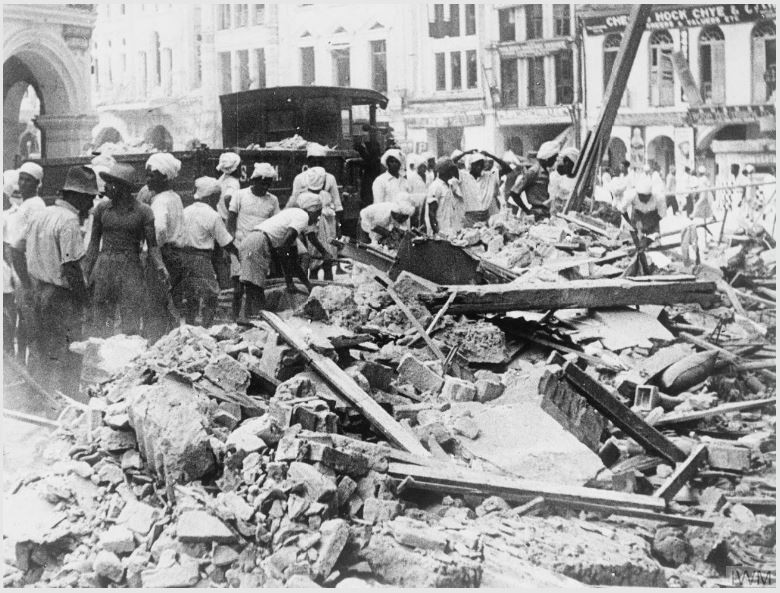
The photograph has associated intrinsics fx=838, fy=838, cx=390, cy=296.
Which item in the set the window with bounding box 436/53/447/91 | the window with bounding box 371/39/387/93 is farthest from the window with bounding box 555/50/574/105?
the window with bounding box 371/39/387/93

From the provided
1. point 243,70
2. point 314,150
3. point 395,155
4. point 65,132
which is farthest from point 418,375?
point 314,150

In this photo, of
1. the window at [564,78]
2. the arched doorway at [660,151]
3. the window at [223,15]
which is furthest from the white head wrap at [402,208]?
the window at [223,15]

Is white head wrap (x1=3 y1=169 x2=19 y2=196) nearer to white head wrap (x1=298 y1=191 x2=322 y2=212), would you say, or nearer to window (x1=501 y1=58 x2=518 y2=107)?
white head wrap (x1=298 y1=191 x2=322 y2=212)

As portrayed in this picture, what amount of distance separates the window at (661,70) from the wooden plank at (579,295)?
1.79m

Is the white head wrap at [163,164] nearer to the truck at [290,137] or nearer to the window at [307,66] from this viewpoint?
the truck at [290,137]

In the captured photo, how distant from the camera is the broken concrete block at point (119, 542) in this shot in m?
4.17

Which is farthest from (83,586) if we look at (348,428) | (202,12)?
(202,12)

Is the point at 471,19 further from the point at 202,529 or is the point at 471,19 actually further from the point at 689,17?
the point at 202,529

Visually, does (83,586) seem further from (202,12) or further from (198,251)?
(202,12)

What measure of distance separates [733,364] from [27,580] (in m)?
5.00

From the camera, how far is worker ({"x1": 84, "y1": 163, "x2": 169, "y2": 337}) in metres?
6.28

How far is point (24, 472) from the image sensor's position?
4840 millimetres

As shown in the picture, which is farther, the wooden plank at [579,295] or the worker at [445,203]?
the worker at [445,203]

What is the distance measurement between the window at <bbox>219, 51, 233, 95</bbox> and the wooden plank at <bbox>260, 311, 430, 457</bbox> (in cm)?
289
